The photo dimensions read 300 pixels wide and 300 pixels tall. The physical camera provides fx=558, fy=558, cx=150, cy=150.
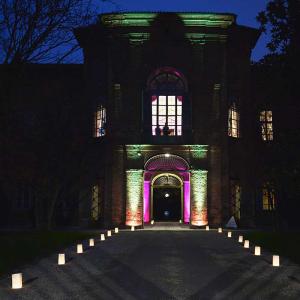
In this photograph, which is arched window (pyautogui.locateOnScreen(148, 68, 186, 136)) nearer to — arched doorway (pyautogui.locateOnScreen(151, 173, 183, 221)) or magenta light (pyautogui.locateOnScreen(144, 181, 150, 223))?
magenta light (pyautogui.locateOnScreen(144, 181, 150, 223))

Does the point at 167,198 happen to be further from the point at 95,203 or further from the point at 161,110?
the point at 161,110

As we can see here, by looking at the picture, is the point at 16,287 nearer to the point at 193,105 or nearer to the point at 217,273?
the point at 217,273

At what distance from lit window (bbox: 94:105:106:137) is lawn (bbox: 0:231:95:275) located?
32.4 ft

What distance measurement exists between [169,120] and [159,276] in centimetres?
2247

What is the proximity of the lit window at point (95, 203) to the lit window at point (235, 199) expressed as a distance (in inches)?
331

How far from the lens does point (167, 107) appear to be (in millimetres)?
34688

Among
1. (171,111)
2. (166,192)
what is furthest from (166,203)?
(171,111)

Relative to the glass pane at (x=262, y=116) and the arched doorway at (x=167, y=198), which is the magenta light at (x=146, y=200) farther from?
the glass pane at (x=262, y=116)

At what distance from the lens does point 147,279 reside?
1222 cm

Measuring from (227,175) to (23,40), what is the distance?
64.9ft

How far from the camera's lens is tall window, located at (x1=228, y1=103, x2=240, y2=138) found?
35500 millimetres

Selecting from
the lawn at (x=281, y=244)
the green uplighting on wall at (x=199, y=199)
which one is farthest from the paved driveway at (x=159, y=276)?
the green uplighting on wall at (x=199, y=199)

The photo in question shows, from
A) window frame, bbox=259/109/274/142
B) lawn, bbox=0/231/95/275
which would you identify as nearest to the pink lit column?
window frame, bbox=259/109/274/142

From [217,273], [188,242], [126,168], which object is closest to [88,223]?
[126,168]
